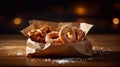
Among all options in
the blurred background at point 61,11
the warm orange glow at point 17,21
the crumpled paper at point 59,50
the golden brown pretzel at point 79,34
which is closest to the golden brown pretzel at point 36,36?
the crumpled paper at point 59,50

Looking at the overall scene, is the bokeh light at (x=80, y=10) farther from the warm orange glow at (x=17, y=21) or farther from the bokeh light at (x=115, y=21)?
the warm orange glow at (x=17, y=21)

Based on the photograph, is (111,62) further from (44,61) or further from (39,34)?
(39,34)

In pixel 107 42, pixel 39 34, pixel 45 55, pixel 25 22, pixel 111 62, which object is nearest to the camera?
pixel 111 62

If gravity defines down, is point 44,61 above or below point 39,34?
below

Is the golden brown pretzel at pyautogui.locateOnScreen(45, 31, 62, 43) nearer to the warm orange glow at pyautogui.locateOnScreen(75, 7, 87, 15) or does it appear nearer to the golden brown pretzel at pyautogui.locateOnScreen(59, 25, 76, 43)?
the golden brown pretzel at pyautogui.locateOnScreen(59, 25, 76, 43)

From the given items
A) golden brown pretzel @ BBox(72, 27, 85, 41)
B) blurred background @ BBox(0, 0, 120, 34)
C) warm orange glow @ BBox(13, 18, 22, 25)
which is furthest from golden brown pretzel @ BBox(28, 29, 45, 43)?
blurred background @ BBox(0, 0, 120, 34)

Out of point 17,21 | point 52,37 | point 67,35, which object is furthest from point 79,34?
point 17,21

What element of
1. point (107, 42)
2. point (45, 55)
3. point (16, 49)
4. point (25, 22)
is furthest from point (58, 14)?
point (45, 55)
